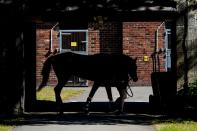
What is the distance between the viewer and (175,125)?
1348cm

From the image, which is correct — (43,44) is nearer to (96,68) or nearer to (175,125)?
(96,68)

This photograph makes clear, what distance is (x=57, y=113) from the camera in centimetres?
1622

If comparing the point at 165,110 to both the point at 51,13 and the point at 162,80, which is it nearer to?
the point at 162,80

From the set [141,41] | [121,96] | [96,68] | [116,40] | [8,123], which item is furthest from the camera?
[116,40]

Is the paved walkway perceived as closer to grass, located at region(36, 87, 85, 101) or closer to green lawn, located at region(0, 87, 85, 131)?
green lawn, located at region(0, 87, 85, 131)

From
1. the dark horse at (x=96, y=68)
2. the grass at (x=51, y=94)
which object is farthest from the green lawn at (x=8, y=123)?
the grass at (x=51, y=94)

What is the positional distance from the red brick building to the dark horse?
451 inches

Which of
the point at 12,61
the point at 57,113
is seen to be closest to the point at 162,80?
the point at 57,113

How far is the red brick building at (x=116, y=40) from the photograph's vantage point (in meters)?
27.7

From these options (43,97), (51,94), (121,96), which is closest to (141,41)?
(51,94)

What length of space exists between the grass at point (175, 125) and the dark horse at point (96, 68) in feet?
7.41

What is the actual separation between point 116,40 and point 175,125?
14783 mm

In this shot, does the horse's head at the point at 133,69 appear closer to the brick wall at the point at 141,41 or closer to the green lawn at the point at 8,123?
the green lawn at the point at 8,123

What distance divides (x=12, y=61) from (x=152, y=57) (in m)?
12.3
